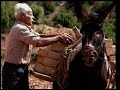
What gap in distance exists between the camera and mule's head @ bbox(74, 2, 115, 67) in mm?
5991

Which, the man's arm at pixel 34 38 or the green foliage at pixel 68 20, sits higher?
the green foliage at pixel 68 20

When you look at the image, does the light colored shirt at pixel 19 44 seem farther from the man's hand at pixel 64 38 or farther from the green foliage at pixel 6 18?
the green foliage at pixel 6 18

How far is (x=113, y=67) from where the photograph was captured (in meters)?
6.91

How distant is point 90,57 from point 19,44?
1038mm

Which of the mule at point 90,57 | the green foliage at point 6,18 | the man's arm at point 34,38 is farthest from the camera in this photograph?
the green foliage at point 6,18

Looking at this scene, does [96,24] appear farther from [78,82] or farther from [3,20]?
[3,20]

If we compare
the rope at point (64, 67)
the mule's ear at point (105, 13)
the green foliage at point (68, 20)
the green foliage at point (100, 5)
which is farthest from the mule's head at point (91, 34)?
the green foliage at point (100, 5)

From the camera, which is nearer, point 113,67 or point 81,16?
point 81,16

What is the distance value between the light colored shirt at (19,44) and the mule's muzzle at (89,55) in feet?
2.23

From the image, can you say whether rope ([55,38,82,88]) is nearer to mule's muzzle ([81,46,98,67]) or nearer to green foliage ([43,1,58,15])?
mule's muzzle ([81,46,98,67])

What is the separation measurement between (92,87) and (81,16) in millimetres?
1004

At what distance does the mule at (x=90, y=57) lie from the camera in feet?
19.9

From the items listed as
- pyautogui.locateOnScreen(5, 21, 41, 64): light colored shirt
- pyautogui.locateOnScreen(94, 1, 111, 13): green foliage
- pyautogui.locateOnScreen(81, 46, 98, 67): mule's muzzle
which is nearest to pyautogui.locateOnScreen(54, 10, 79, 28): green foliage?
pyautogui.locateOnScreen(5, 21, 41, 64): light colored shirt
